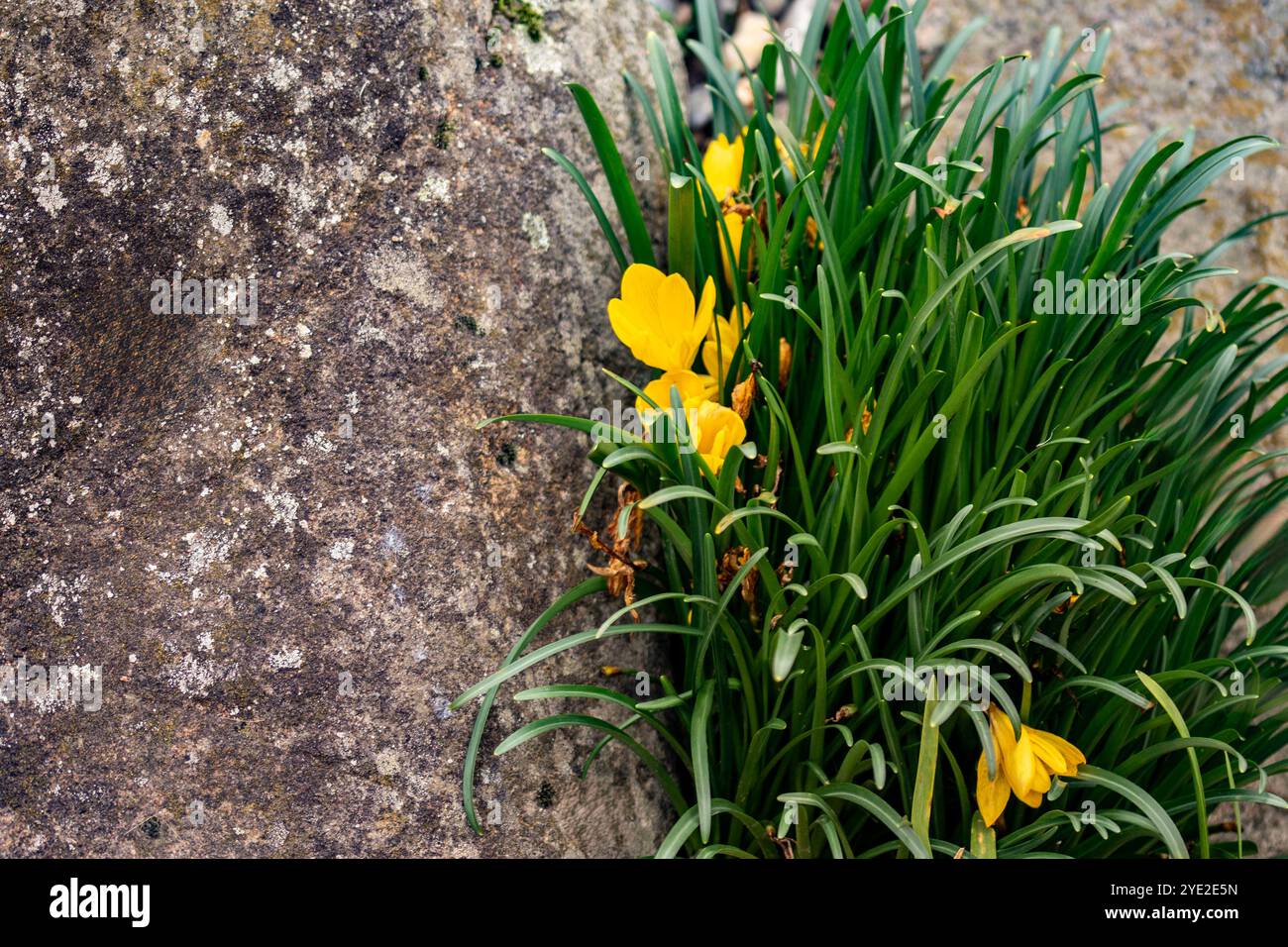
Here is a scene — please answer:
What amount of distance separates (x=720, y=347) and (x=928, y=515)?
0.37 meters

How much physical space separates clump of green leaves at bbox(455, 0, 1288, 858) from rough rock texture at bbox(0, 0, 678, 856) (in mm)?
137

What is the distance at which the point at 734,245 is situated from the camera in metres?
1.46

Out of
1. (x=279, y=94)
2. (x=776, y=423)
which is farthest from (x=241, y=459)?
(x=776, y=423)

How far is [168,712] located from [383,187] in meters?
0.73

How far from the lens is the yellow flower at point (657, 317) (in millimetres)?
1199

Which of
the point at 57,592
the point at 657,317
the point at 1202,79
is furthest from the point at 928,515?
the point at 1202,79

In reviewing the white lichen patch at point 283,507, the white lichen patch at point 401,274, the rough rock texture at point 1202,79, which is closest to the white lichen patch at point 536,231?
the white lichen patch at point 401,274

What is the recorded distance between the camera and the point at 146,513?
3.83 ft

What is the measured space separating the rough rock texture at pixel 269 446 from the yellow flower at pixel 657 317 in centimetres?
16

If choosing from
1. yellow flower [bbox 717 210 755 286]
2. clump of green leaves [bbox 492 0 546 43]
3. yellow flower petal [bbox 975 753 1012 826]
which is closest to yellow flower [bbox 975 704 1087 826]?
yellow flower petal [bbox 975 753 1012 826]

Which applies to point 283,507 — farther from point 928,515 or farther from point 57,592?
point 928,515

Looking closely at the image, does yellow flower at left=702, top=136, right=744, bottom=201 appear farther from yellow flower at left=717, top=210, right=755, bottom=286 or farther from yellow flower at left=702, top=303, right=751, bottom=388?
yellow flower at left=702, top=303, right=751, bottom=388

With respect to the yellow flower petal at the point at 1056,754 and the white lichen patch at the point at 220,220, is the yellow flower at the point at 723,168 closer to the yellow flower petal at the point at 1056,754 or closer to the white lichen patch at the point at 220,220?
the white lichen patch at the point at 220,220

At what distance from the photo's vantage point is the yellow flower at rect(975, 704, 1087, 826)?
106cm
